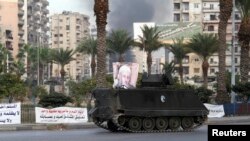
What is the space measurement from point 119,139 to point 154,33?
213 ft

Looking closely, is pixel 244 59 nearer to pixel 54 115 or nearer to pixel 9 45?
pixel 54 115

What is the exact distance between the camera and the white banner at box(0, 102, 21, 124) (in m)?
30.5

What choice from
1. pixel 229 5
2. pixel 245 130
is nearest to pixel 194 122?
pixel 229 5

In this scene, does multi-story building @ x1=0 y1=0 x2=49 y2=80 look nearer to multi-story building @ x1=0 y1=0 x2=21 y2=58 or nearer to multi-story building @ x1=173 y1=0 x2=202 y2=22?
multi-story building @ x1=0 y1=0 x2=21 y2=58

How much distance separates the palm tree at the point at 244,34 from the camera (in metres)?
46.5

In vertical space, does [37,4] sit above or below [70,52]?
above

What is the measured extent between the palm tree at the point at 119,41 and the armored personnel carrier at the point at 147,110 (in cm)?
5271

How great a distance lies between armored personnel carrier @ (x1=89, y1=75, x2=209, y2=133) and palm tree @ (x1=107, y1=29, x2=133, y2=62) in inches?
2075

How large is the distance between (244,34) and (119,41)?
3520 centimetres

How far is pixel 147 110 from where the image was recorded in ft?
84.1

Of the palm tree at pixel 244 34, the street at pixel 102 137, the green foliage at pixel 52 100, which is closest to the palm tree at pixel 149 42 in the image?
the palm tree at pixel 244 34

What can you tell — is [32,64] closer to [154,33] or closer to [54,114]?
[154,33]

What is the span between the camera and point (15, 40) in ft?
493

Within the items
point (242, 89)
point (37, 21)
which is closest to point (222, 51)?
point (242, 89)
